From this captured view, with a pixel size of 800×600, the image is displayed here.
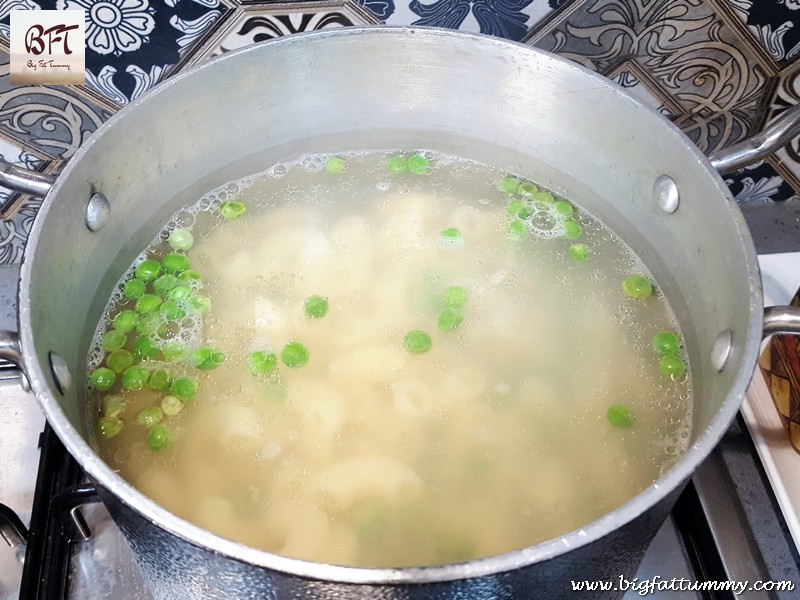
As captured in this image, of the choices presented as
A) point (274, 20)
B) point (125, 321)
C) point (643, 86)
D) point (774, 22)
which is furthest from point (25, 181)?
point (774, 22)

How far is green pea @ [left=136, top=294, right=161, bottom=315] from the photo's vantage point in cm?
138

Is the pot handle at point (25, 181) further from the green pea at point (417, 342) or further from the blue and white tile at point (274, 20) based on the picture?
the green pea at point (417, 342)

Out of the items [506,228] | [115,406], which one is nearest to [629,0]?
[506,228]

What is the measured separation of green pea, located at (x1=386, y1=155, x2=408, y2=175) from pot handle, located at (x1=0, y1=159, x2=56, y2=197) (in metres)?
0.76

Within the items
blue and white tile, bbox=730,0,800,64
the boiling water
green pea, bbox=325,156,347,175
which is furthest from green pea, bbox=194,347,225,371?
blue and white tile, bbox=730,0,800,64

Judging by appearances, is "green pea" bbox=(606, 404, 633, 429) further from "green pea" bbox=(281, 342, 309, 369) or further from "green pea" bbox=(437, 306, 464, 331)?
"green pea" bbox=(281, 342, 309, 369)

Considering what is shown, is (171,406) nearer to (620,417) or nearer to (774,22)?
(620,417)

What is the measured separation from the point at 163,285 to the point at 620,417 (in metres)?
0.93

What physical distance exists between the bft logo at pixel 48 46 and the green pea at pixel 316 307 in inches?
26.6

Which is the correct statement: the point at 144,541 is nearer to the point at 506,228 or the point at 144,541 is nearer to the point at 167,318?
the point at 167,318

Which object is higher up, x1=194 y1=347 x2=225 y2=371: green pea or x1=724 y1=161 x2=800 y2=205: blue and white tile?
x1=724 y1=161 x2=800 y2=205: blue and white tile

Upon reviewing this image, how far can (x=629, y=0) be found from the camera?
1.48 metres

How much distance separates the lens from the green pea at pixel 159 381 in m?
1.29

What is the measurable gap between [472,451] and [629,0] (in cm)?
100
